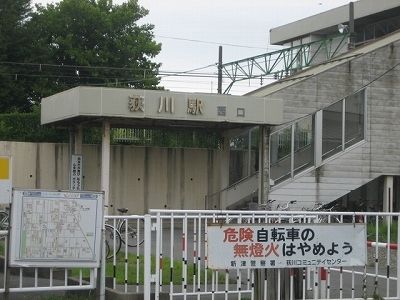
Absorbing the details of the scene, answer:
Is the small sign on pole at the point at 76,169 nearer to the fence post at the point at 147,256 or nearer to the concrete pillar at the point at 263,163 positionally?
the concrete pillar at the point at 263,163

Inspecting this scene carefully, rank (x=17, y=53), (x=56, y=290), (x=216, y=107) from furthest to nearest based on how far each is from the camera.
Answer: (x=17, y=53) → (x=216, y=107) → (x=56, y=290)

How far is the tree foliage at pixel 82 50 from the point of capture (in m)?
38.3

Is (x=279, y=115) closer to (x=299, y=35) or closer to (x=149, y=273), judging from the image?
(x=149, y=273)

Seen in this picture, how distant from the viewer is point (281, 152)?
26531 millimetres

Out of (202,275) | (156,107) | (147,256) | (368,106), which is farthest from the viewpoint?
(368,106)

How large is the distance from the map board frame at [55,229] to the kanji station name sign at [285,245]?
5.41ft

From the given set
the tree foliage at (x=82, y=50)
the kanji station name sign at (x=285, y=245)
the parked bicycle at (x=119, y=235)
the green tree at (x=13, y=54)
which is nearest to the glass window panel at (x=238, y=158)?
the tree foliage at (x=82, y=50)

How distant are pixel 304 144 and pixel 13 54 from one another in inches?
757

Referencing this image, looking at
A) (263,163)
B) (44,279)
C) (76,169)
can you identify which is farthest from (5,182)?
(263,163)

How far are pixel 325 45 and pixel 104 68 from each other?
1379cm

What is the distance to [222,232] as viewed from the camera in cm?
834

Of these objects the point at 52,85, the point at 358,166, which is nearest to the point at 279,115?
the point at 358,166

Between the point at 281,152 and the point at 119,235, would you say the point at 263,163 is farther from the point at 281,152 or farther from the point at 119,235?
the point at 119,235

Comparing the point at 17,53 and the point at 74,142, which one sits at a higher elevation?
the point at 17,53
